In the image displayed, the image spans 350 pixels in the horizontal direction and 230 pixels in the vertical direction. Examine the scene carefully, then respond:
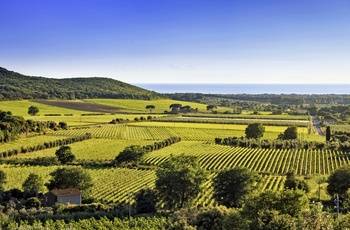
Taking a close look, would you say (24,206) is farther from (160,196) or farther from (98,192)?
(160,196)

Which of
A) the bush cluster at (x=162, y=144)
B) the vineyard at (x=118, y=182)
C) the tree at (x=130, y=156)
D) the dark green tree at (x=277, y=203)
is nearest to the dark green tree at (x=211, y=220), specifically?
the dark green tree at (x=277, y=203)

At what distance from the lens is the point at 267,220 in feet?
57.8

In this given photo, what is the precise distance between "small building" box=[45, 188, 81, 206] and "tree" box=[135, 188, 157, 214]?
5477 mm

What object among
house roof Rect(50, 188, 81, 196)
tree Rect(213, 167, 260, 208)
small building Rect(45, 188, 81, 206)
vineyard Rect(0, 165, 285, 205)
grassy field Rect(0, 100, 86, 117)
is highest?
grassy field Rect(0, 100, 86, 117)

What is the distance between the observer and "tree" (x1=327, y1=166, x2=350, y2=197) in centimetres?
3525

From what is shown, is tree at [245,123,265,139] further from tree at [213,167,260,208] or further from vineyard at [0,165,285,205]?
tree at [213,167,260,208]

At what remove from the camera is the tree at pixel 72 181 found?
128ft

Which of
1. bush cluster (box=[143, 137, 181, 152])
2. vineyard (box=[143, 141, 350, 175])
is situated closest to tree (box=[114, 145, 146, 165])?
vineyard (box=[143, 141, 350, 175])

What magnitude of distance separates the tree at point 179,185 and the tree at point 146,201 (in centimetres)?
71

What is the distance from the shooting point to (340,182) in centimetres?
3553

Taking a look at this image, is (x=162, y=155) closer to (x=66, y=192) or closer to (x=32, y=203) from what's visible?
(x=66, y=192)

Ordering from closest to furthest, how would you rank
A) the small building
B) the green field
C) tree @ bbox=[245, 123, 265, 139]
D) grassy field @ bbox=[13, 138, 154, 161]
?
1. the small building
2. the green field
3. grassy field @ bbox=[13, 138, 154, 161]
4. tree @ bbox=[245, 123, 265, 139]

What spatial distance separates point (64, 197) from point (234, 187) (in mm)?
15215

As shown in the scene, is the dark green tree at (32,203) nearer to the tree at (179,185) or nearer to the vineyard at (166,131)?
the tree at (179,185)
